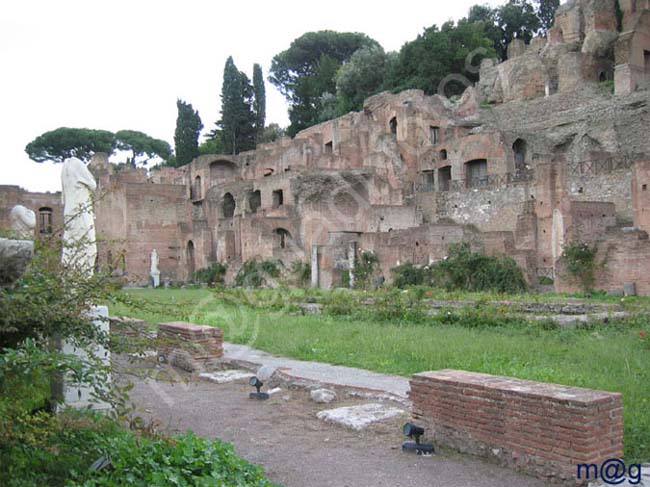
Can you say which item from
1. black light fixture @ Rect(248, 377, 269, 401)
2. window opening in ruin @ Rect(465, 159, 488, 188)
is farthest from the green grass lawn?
window opening in ruin @ Rect(465, 159, 488, 188)

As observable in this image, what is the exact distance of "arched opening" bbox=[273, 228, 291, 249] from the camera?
32.8 metres

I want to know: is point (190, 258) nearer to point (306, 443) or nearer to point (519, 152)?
point (519, 152)

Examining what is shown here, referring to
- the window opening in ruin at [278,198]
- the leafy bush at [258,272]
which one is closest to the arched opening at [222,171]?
the window opening in ruin at [278,198]

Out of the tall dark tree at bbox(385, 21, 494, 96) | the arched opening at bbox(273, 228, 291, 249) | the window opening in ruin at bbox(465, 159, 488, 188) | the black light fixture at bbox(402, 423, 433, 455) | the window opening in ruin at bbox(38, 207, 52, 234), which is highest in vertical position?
the tall dark tree at bbox(385, 21, 494, 96)

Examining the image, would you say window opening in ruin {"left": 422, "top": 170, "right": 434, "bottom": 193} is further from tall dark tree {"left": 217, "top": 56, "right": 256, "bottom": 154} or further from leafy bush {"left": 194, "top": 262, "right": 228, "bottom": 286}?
tall dark tree {"left": 217, "top": 56, "right": 256, "bottom": 154}

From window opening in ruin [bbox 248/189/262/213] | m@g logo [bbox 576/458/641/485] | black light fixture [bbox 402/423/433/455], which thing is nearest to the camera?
m@g logo [bbox 576/458/641/485]

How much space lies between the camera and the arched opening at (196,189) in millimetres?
52156

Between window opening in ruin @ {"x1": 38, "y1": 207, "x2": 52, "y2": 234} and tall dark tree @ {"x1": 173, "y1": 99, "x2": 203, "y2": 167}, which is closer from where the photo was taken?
window opening in ruin @ {"x1": 38, "y1": 207, "x2": 52, "y2": 234}

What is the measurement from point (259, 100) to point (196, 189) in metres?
14.4

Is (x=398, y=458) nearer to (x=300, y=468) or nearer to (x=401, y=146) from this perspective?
(x=300, y=468)

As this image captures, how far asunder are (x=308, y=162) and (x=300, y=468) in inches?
1659

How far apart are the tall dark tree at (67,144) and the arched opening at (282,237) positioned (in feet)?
144

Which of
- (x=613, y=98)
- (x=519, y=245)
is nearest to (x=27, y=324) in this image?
(x=519, y=245)

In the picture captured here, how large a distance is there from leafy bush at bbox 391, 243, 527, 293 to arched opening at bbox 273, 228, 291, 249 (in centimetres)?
1198
